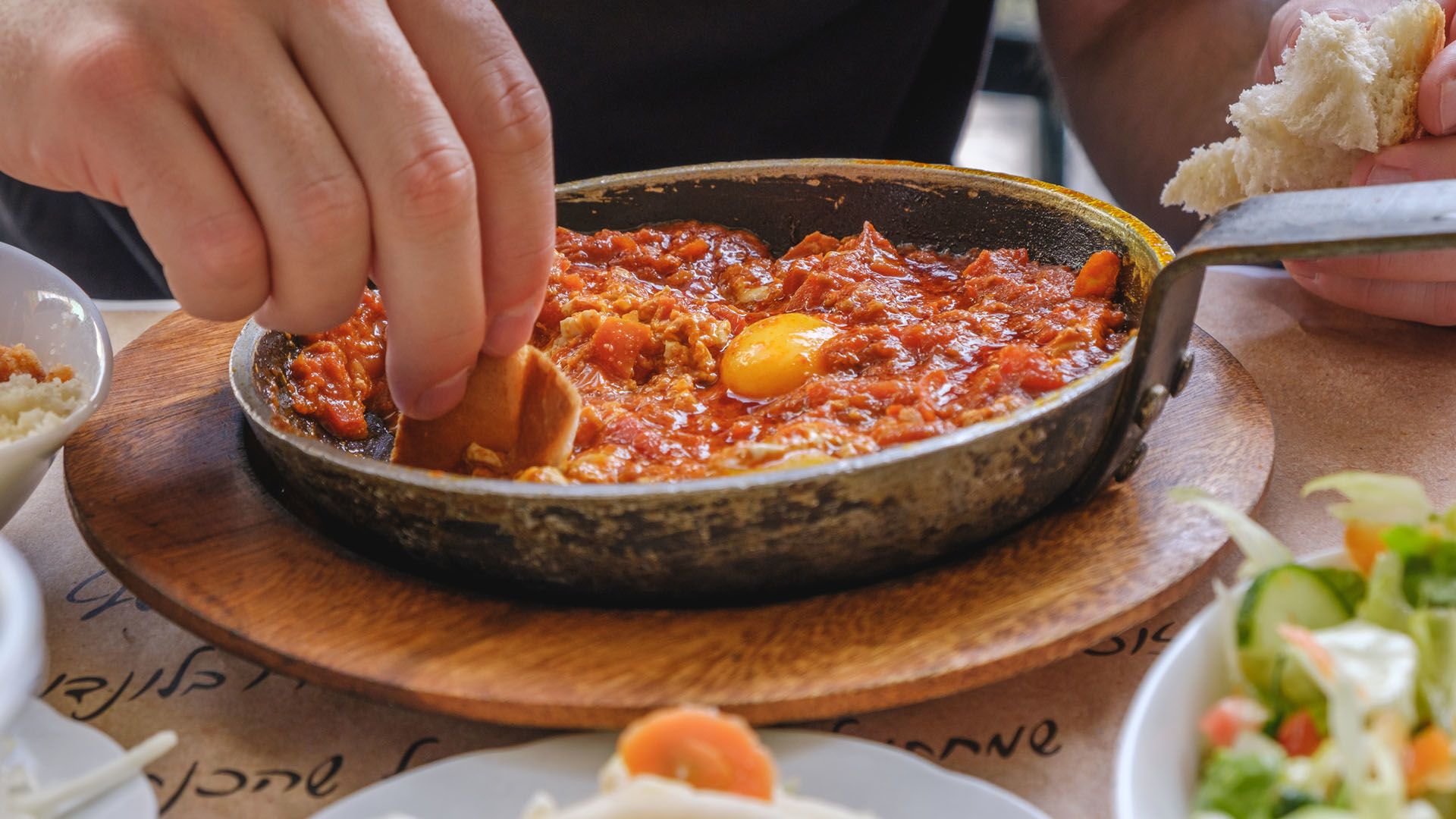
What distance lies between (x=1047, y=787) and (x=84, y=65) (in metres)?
1.45

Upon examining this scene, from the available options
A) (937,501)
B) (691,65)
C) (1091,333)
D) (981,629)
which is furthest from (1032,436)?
(691,65)

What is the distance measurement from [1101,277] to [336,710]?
4.92 feet

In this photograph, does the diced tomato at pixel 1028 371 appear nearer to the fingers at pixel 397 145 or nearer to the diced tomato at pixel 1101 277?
the diced tomato at pixel 1101 277

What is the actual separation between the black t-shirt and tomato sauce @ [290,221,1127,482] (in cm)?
69

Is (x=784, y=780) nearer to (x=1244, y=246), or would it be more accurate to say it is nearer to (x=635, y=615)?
(x=635, y=615)

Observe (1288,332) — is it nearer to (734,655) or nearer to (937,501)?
(937,501)

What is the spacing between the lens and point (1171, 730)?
1035mm

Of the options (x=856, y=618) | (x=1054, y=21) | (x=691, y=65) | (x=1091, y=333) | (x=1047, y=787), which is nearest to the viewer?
(x=1047, y=787)

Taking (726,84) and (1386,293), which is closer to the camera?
(1386,293)

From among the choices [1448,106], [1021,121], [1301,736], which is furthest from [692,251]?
[1021,121]

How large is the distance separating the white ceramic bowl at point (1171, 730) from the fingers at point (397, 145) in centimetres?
99

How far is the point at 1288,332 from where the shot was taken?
7.73ft

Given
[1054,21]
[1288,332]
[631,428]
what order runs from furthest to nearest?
[1054,21] → [1288,332] → [631,428]

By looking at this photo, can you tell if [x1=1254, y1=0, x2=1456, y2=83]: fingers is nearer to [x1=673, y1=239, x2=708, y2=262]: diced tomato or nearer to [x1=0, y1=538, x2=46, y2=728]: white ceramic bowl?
[x1=673, y1=239, x2=708, y2=262]: diced tomato
